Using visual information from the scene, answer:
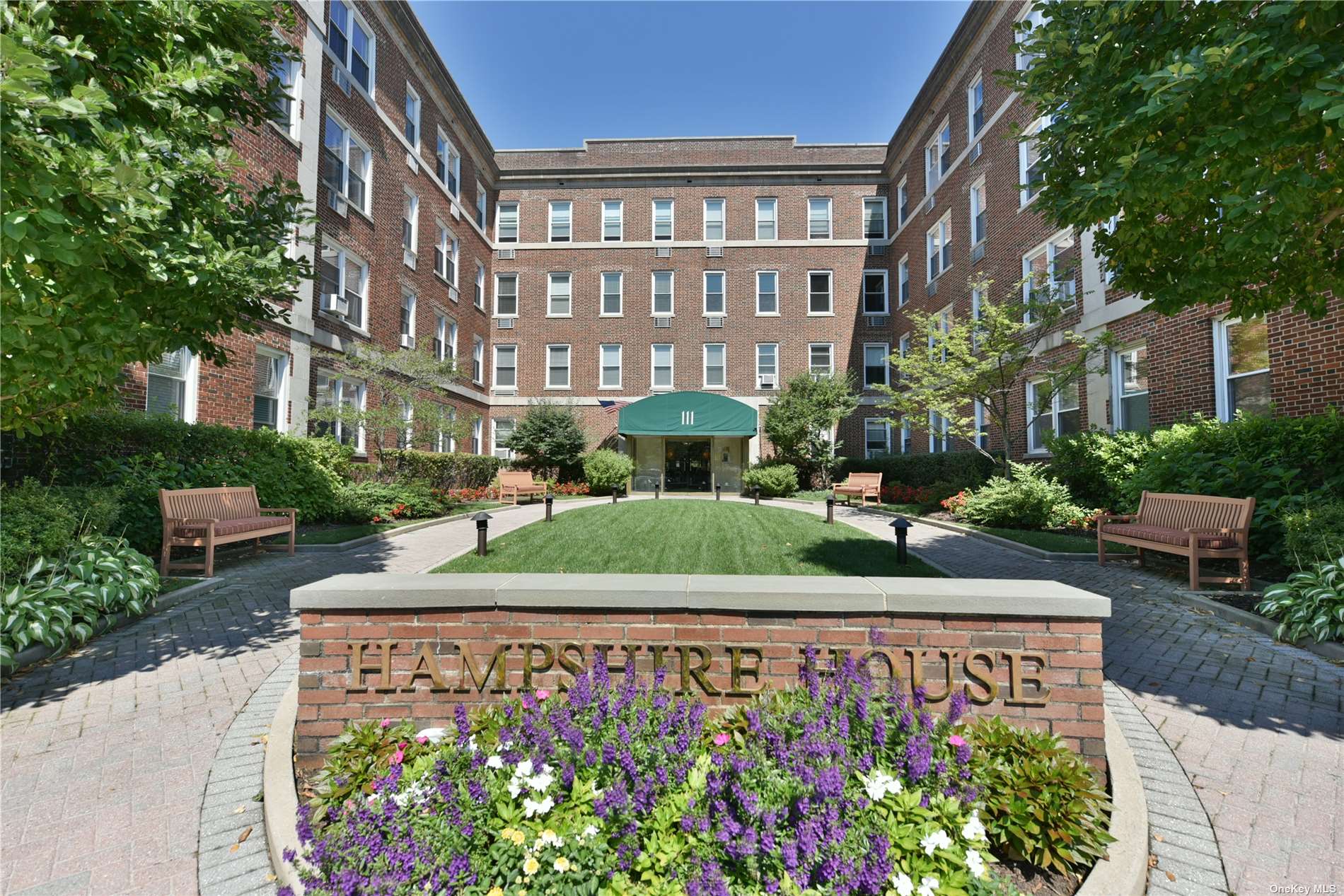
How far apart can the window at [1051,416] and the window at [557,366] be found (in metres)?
18.2

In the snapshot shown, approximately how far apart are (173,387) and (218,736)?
10018 millimetres

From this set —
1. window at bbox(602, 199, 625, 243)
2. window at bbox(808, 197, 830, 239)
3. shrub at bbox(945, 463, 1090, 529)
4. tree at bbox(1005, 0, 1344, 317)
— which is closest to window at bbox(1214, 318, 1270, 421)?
shrub at bbox(945, 463, 1090, 529)

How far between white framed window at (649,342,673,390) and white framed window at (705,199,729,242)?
18.4 ft

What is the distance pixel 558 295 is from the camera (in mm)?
27109

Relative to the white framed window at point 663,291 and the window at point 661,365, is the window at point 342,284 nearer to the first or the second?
the window at point 661,365

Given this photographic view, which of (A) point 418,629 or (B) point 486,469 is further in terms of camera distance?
(B) point 486,469

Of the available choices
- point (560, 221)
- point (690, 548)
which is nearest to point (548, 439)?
point (560, 221)

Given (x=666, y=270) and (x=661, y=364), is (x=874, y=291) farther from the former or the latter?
(x=661, y=364)

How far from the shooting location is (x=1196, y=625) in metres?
5.74

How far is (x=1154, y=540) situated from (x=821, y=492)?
1526 cm

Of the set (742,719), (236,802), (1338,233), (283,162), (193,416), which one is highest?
(283,162)

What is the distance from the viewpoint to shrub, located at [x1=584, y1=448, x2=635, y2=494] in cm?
2270

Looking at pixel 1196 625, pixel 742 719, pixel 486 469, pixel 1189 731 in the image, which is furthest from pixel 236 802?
pixel 486 469

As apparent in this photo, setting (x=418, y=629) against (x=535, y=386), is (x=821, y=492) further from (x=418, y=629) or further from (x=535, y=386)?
(x=418, y=629)
